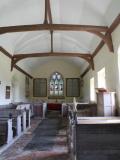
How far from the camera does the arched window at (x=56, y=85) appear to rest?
57.4ft

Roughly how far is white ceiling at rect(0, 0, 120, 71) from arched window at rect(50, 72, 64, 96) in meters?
6.28

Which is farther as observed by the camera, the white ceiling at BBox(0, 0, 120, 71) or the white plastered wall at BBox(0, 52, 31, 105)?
the white plastered wall at BBox(0, 52, 31, 105)

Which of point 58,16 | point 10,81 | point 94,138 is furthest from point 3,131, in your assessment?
point 10,81

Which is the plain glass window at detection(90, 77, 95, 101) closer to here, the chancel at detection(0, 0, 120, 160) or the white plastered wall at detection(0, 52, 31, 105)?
the chancel at detection(0, 0, 120, 160)

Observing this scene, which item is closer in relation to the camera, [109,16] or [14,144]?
[14,144]

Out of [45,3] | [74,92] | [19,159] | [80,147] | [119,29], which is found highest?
[45,3]

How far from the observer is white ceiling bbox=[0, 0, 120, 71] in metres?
6.66

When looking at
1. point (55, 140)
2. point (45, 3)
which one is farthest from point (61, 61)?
point (55, 140)

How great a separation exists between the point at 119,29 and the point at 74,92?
1158 cm

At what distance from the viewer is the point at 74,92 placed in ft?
57.2

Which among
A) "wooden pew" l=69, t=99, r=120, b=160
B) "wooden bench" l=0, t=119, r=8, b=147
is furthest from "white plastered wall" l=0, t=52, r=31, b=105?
"wooden pew" l=69, t=99, r=120, b=160

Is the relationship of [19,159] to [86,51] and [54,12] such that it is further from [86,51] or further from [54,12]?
[86,51]

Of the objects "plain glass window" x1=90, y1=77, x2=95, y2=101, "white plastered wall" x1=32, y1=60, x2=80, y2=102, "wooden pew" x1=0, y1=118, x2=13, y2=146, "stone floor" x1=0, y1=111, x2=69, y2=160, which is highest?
"white plastered wall" x1=32, y1=60, x2=80, y2=102

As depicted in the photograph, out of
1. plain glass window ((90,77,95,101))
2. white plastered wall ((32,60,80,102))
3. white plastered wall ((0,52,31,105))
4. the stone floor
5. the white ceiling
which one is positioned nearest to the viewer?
the stone floor
